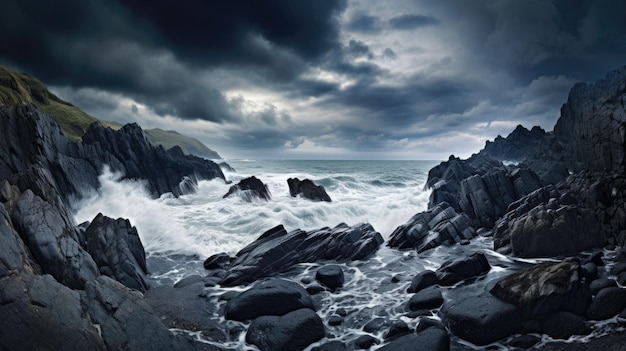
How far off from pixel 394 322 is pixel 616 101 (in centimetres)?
2573

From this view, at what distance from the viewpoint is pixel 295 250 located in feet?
72.5

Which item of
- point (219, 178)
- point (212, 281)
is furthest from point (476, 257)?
point (219, 178)

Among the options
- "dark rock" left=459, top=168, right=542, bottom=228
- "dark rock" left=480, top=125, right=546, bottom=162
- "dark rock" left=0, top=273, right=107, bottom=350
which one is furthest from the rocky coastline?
"dark rock" left=480, top=125, right=546, bottom=162

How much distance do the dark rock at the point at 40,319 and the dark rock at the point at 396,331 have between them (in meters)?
9.47

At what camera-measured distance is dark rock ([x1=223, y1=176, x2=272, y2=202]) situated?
46.9 meters

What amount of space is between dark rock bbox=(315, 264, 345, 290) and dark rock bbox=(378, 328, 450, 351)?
6.71 m

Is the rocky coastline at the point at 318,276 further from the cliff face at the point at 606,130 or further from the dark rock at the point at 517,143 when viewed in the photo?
the dark rock at the point at 517,143

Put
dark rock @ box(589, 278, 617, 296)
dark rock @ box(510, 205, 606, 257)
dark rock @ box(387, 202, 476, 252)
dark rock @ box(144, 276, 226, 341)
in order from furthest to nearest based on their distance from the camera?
dark rock @ box(387, 202, 476, 252) → dark rock @ box(510, 205, 606, 257) → dark rock @ box(144, 276, 226, 341) → dark rock @ box(589, 278, 617, 296)

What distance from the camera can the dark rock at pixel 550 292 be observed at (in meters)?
11.3

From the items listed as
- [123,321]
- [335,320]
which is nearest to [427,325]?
[335,320]

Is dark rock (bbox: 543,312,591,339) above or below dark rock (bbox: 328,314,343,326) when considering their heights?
above

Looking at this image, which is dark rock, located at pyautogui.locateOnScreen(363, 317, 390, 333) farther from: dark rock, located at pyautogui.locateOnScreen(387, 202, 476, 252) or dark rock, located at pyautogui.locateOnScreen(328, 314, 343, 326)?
dark rock, located at pyautogui.locateOnScreen(387, 202, 476, 252)

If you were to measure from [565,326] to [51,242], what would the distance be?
66.8ft

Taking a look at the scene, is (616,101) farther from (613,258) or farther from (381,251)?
(381,251)
